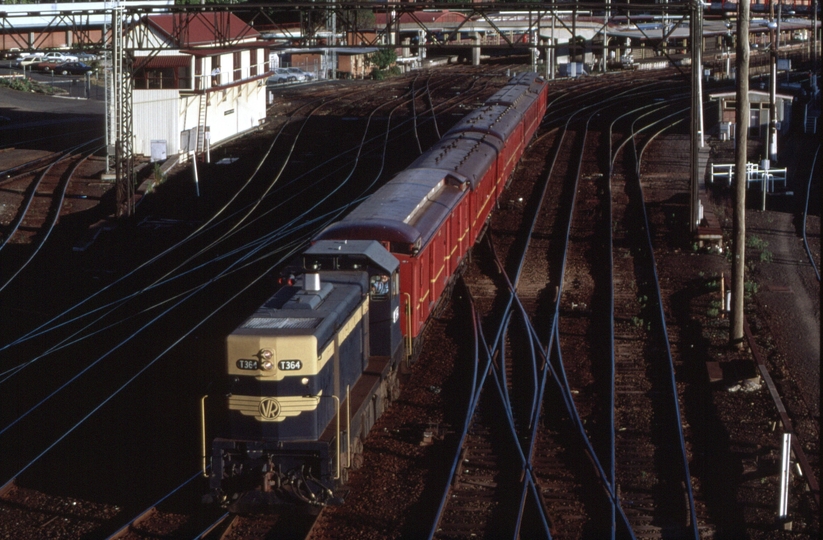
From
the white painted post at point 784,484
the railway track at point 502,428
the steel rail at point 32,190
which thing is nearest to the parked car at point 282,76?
the steel rail at point 32,190

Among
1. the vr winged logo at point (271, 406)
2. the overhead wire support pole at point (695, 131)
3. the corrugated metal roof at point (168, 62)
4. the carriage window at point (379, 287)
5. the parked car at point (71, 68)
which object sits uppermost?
the parked car at point (71, 68)

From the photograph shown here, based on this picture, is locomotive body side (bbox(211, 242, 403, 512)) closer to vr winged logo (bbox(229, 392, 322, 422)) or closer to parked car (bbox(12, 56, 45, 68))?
vr winged logo (bbox(229, 392, 322, 422))

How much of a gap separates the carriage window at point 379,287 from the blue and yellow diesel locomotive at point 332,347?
0.01 meters

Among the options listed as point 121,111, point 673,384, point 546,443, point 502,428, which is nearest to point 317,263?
point 502,428

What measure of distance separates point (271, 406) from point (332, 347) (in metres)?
1.08

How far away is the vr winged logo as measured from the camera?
11164mm

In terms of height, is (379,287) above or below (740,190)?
below

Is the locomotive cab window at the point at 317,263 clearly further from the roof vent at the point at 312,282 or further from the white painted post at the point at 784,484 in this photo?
the white painted post at the point at 784,484

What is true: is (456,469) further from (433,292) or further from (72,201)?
(72,201)

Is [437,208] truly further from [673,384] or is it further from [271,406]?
[271,406]

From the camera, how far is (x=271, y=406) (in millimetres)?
11164

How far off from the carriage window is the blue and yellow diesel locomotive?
0.01 meters

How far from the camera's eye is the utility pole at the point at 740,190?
1739 centimetres

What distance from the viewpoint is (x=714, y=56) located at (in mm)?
76625
